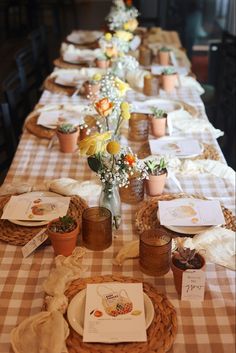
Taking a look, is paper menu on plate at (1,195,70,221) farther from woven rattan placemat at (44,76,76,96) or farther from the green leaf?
woven rattan placemat at (44,76,76,96)

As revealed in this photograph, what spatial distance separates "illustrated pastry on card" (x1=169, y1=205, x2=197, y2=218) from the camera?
148cm

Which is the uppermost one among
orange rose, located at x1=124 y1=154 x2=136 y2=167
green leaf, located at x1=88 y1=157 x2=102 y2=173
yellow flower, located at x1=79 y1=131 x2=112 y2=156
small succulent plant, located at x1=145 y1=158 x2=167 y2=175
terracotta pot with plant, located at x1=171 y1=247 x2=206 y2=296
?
yellow flower, located at x1=79 y1=131 x2=112 y2=156

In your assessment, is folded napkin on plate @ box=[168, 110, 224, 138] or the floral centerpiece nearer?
the floral centerpiece

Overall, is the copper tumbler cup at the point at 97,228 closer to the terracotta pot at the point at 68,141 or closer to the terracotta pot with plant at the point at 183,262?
the terracotta pot with plant at the point at 183,262

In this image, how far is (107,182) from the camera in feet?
4.74

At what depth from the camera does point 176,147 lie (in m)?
1.97

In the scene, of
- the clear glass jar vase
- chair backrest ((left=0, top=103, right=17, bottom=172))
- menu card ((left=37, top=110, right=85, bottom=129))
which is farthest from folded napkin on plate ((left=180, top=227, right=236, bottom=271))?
chair backrest ((left=0, top=103, right=17, bottom=172))

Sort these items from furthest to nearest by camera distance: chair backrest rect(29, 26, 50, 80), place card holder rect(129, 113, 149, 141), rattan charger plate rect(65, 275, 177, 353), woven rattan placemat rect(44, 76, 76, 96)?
chair backrest rect(29, 26, 50, 80) → woven rattan placemat rect(44, 76, 76, 96) → place card holder rect(129, 113, 149, 141) → rattan charger plate rect(65, 275, 177, 353)

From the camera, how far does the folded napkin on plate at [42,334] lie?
104 centimetres

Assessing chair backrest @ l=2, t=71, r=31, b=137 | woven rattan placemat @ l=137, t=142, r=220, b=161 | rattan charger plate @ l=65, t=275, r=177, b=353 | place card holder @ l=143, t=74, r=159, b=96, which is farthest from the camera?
place card holder @ l=143, t=74, r=159, b=96

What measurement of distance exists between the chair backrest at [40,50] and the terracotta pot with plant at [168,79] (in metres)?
1.23

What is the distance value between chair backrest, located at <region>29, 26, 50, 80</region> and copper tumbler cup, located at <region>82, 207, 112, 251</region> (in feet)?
7.81

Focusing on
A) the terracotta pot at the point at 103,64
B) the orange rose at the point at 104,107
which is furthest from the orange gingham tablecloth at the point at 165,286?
the terracotta pot at the point at 103,64

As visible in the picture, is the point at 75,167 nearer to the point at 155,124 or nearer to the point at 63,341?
the point at 155,124
